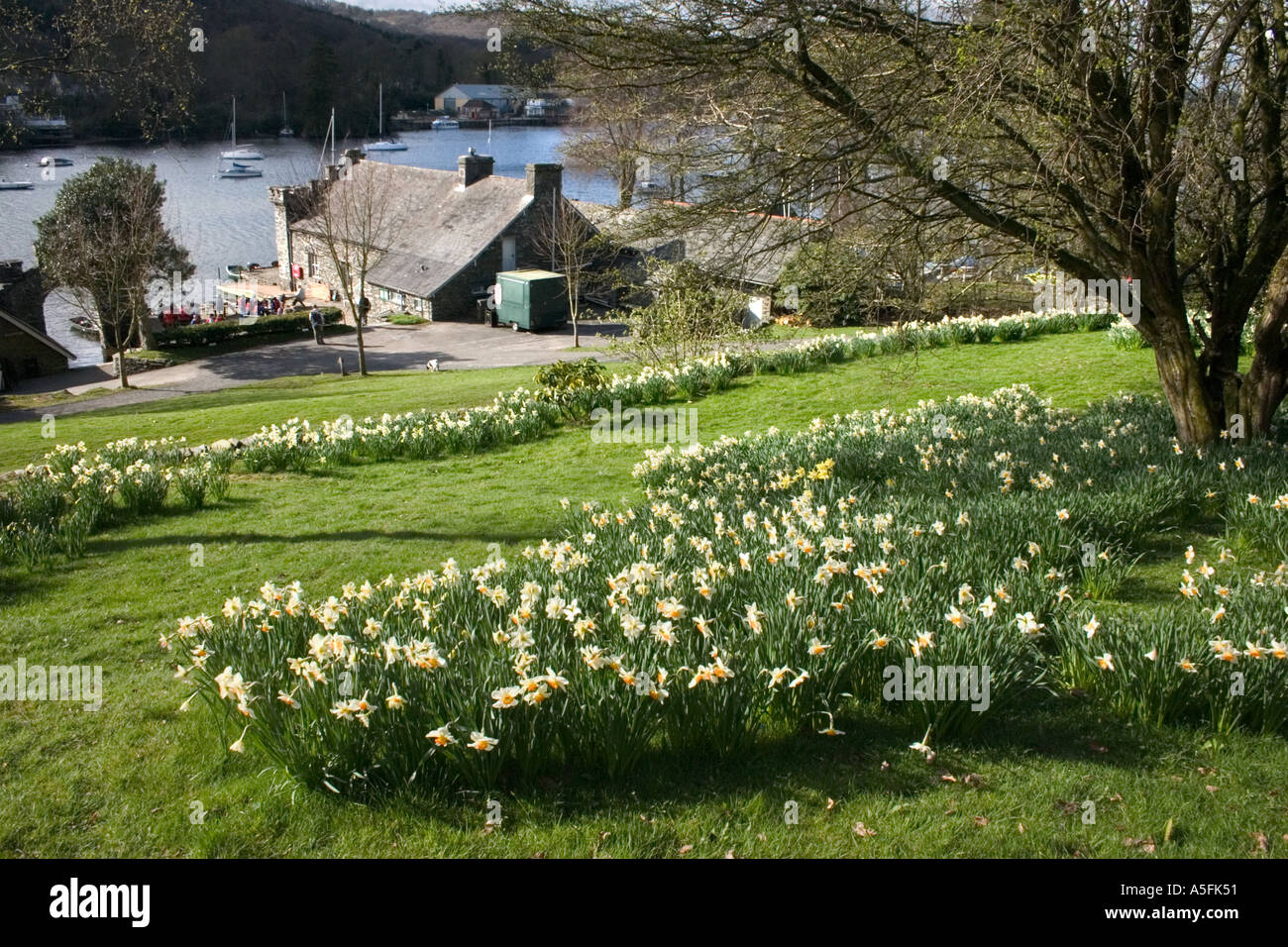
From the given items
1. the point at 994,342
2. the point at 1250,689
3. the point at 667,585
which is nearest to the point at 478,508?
the point at 667,585

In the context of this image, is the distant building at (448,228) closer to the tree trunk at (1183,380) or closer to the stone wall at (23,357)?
the stone wall at (23,357)

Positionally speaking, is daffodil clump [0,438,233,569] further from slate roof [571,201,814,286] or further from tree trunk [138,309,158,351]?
tree trunk [138,309,158,351]

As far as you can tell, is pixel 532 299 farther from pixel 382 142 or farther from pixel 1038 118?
pixel 1038 118

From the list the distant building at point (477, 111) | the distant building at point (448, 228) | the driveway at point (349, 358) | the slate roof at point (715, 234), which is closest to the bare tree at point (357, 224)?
the distant building at point (448, 228)

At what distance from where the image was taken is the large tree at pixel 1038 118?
741 centimetres

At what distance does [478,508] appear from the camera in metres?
9.87

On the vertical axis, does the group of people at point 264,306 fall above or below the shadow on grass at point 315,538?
above

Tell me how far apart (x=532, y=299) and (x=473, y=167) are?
10619 millimetres

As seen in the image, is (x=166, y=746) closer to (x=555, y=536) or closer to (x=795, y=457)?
(x=555, y=536)

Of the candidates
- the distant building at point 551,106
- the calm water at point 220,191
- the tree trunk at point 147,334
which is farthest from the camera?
the calm water at point 220,191

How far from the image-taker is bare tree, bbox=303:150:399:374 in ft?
110

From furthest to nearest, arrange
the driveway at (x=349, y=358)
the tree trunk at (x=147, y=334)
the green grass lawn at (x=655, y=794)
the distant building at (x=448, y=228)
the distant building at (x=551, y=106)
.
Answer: the distant building at (x=448, y=228), the tree trunk at (x=147, y=334), the driveway at (x=349, y=358), the distant building at (x=551, y=106), the green grass lawn at (x=655, y=794)

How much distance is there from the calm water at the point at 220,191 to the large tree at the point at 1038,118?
1627 inches

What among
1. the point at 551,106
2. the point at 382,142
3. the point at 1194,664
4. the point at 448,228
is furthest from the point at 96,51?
the point at 382,142
